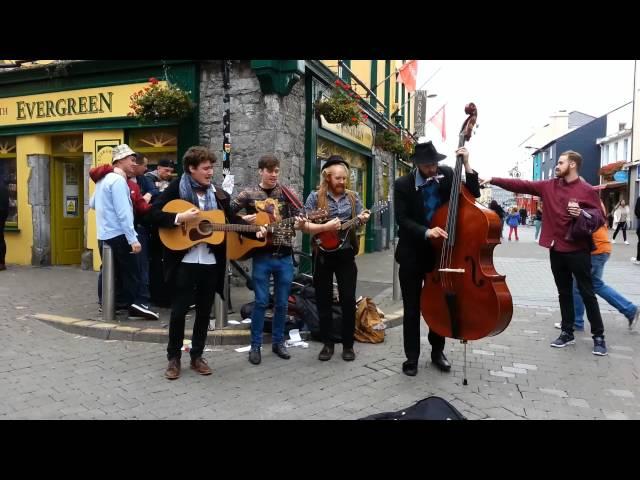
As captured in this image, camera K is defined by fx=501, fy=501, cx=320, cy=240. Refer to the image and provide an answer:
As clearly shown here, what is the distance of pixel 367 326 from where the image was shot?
5547 millimetres

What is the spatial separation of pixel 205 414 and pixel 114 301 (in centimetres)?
308

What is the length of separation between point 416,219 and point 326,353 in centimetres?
157

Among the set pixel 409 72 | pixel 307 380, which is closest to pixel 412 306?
pixel 307 380

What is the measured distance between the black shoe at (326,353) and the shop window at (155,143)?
17.1ft

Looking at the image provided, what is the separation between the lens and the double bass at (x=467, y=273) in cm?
379

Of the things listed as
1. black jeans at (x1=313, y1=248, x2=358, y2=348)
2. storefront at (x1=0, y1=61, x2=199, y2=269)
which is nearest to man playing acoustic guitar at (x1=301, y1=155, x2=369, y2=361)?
black jeans at (x1=313, y1=248, x2=358, y2=348)

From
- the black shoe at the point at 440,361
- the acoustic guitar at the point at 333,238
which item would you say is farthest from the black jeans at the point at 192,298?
the black shoe at the point at 440,361

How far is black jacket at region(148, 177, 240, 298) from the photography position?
4.24 m

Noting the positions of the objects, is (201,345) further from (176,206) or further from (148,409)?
(176,206)

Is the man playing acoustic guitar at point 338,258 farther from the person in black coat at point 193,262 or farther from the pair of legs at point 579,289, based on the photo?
the pair of legs at point 579,289

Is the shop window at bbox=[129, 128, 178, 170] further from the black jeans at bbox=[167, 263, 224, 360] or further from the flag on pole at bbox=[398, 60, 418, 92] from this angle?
the flag on pole at bbox=[398, 60, 418, 92]

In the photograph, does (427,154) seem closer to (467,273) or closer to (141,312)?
(467,273)

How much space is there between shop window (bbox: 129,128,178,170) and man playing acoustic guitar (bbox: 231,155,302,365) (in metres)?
4.48
